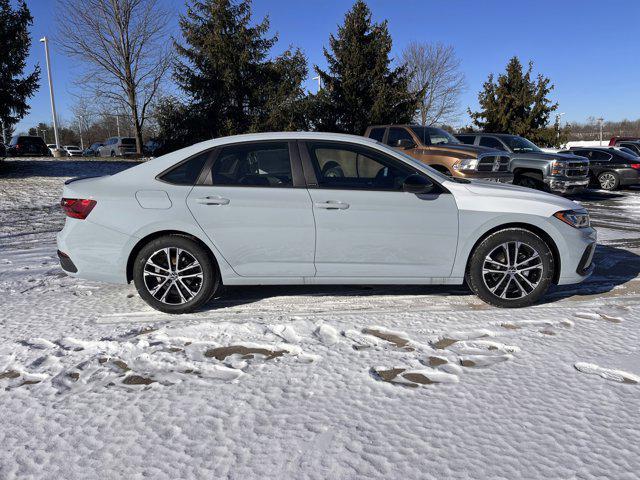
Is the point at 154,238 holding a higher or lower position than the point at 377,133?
lower

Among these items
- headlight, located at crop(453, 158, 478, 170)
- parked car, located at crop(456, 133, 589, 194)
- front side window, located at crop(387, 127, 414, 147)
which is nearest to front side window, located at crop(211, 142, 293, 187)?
headlight, located at crop(453, 158, 478, 170)

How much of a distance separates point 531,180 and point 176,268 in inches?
432

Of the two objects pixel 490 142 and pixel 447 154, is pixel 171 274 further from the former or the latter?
pixel 490 142

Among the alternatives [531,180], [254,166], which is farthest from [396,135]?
[254,166]

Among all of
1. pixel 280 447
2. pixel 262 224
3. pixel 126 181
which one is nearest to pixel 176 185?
pixel 126 181

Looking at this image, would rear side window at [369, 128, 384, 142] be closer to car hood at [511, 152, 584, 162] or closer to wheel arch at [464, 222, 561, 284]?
car hood at [511, 152, 584, 162]

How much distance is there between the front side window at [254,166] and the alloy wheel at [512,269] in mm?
1959

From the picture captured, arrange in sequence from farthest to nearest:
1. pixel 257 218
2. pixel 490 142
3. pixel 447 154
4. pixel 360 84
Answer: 1. pixel 360 84
2. pixel 490 142
3. pixel 447 154
4. pixel 257 218

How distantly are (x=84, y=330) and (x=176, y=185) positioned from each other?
1.42 m

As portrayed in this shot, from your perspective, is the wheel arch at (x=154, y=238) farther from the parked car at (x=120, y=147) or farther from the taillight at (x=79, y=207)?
the parked car at (x=120, y=147)

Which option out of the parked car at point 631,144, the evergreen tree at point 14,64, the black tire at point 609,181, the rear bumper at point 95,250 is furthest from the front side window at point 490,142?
the evergreen tree at point 14,64

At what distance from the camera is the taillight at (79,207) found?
4.06 m

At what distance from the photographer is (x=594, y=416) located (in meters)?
2.50

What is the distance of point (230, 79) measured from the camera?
21.8m
